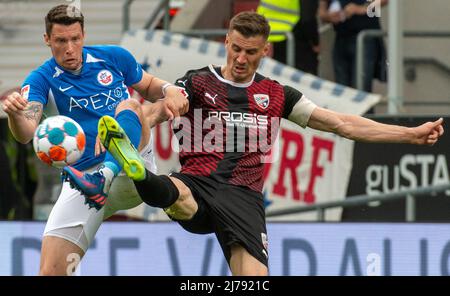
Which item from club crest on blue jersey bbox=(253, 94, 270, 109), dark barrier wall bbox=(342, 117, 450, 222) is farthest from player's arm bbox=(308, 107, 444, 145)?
dark barrier wall bbox=(342, 117, 450, 222)

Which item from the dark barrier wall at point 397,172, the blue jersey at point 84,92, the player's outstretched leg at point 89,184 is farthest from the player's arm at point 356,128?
the dark barrier wall at point 397,172

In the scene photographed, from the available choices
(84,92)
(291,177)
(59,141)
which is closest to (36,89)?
(84,92)

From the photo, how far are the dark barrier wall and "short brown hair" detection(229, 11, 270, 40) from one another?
13.1 feet

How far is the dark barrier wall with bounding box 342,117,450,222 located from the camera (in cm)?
1258

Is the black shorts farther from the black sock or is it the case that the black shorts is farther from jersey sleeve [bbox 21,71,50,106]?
jersey sleeve [bbox 21,71,50,106]

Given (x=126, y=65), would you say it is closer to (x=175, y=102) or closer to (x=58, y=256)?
(x=175, y=102)

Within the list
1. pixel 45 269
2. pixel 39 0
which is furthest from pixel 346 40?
pixel 45 269

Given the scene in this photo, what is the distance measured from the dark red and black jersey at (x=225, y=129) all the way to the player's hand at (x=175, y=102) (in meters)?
0.21

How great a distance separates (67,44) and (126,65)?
20.8 inches

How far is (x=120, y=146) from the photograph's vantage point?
817 cm

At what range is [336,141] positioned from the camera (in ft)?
41.4

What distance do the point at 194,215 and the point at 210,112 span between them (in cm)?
68

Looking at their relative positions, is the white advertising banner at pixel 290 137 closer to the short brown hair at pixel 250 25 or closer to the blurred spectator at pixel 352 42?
the blurred spectator at pixel 352 42

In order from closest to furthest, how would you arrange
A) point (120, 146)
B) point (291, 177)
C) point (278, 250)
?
point (120, 146) < point (278, 250) < point (291, 177)
